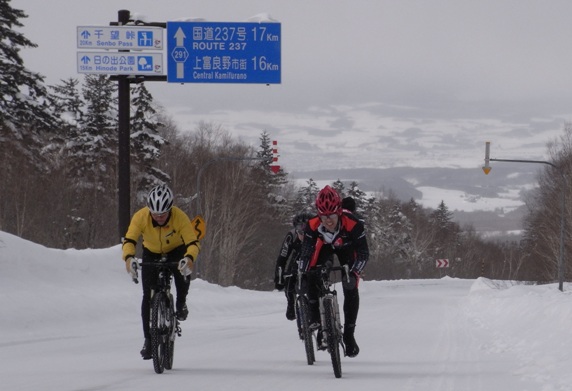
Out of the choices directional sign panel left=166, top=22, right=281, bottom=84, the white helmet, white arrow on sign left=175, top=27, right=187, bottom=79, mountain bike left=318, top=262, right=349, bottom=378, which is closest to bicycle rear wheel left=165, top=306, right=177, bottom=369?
the white helmet

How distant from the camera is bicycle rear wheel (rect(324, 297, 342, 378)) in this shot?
27.6 ft

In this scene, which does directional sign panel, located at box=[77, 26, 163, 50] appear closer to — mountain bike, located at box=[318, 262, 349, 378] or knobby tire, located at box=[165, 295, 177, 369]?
knobby tire, located at box=[165, 295, 177, 369]

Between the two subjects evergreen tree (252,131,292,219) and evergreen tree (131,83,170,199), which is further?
evergreen tree (252,131,292,219)

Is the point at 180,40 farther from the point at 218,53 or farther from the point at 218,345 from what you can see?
the point at 218,345

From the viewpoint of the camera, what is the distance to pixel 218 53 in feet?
74.8

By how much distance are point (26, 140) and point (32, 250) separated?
2469cm

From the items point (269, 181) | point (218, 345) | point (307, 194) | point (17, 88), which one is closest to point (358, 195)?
point (307, 194)

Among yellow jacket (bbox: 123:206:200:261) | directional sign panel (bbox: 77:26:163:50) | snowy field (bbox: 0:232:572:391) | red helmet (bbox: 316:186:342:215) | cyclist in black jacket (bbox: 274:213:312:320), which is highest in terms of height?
directional sign panel (bbox: 77:26:163:50)

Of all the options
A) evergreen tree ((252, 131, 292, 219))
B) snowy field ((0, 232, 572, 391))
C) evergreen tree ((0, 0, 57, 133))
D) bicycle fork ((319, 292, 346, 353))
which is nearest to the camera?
snowy field ((0, 232, 572, 391))

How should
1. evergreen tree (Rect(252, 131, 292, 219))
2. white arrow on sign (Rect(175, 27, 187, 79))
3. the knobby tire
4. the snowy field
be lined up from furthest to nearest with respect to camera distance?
evergreen tree (Rect(252, 131, 292, 219)), white arrow on sign (Rect(175, 27, 187, 79)), the knobby tire, the snowy field

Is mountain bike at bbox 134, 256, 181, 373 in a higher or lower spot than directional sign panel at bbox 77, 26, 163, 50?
lower

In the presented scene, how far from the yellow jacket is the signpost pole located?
12283mm

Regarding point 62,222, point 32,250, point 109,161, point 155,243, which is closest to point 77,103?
point 109,161

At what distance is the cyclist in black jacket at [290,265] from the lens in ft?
37.3
